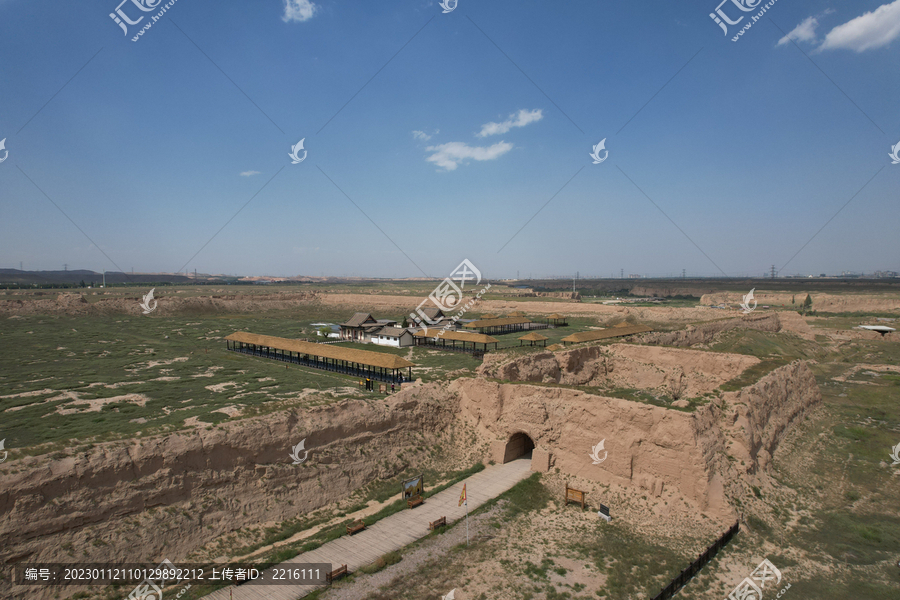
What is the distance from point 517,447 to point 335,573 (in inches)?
546

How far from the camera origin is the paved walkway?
13.5m

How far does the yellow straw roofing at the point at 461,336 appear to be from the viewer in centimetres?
3978

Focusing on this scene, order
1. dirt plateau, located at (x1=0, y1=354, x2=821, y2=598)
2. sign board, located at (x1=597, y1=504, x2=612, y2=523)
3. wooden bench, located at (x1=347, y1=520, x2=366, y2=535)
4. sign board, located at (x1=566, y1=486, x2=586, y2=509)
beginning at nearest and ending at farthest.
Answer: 1. dirt plateau, located at (x1=0, y1=354, x2=821, y2=598)
2. wooden bench, located at (x1=347, y1=520, x2=366, y2=535)
3. sign board, located at (x1=597, y1=504, x2=612, y2=523)
4. sign board, located at (x1=566, y1=486, x2=586, y2=509)

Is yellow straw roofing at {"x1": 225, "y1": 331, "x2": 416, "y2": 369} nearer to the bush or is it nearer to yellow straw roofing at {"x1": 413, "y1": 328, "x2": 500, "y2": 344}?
yellow straw roofing at {"x1": 413, "y1": 328, "x2": 500, "y2": 344}

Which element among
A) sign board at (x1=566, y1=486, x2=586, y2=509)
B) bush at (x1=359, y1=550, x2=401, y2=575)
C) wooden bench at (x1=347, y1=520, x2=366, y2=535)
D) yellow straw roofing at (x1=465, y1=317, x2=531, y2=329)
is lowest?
wooden bench at (x1=347, y1=520, x2=366, y2=535)

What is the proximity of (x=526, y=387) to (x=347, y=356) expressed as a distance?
42.7 ft

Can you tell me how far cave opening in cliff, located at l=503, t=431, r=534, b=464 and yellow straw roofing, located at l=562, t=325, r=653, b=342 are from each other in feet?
53.1

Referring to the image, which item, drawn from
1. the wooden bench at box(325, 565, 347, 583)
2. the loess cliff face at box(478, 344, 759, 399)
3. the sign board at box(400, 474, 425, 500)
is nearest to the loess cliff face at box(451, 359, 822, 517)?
the loess cliff face at box(478, 344, 759, 399)

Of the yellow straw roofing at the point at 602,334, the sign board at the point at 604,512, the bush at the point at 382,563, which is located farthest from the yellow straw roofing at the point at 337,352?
the yellow straw roofing at the point at 602,334

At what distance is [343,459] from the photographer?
21.0m

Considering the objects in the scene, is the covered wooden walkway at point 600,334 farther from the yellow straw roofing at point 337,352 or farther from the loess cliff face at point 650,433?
the yellow straw roofing at point 337,352

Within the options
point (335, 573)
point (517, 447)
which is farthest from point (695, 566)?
point (335, 573)

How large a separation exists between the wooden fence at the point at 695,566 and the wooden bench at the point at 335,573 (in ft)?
33.6

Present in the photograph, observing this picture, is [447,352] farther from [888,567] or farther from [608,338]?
[888,567]
